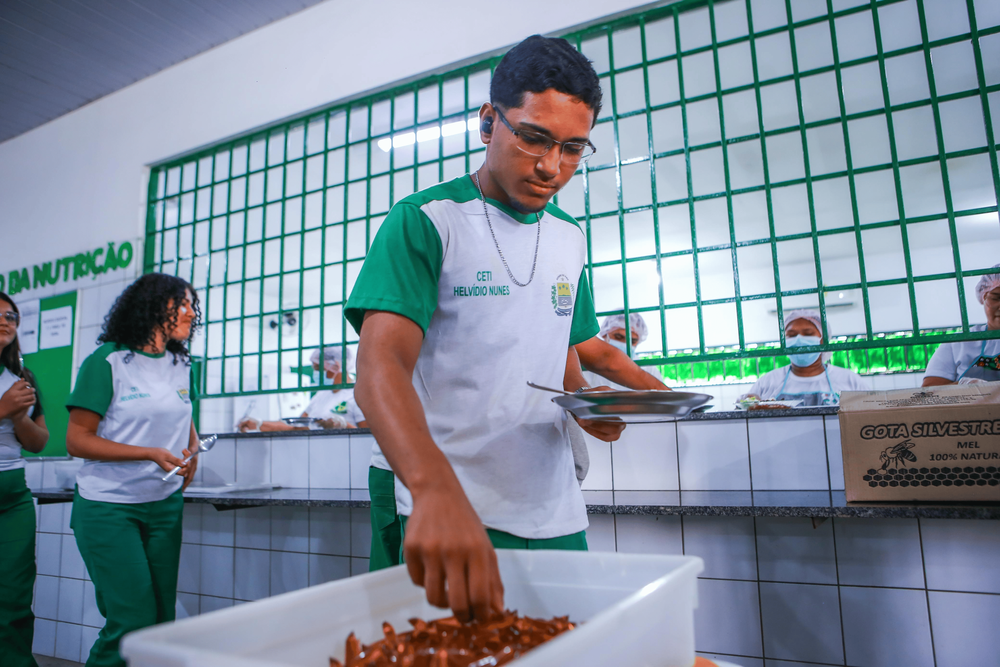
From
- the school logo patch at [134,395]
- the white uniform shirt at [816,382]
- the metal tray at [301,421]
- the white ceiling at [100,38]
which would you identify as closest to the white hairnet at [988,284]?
the white uniform shirt at [816,382]

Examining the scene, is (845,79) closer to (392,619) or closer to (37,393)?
(392,619)

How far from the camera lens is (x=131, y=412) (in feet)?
7.33

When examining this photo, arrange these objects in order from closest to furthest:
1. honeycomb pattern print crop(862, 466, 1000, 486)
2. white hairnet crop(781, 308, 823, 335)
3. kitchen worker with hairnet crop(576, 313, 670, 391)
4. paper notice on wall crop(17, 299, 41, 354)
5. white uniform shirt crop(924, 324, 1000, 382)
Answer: kitchen worker with hairnet crop(576, 313, 670, 391), honeycomb pattern print crop(862, 466, 1000, 486), white uniform shirt crop(924, 324, 1000, 382), white hairnet crop(781, 308, 823, 335), paper notice on wall crop(17, 299, 41, 354)

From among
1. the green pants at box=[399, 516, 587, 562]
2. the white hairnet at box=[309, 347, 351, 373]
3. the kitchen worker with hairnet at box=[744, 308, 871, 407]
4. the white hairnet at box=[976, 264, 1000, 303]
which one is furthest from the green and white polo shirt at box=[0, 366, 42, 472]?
the white hairnet at box=[976, 264, 1000, 303]

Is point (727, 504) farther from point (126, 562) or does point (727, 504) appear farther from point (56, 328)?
point (56, 328)

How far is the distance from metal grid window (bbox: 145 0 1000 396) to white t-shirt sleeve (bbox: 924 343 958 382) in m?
0.12

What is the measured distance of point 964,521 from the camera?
75.2 inches

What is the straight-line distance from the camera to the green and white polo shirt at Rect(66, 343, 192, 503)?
7.00 ft

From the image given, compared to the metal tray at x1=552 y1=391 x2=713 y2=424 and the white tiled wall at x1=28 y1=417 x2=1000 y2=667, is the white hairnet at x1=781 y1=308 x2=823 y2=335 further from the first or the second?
the metal tray at x1=552 y1=391 x2=713 y2=424

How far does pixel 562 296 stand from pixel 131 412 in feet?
6.17

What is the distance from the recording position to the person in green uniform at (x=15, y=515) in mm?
2385

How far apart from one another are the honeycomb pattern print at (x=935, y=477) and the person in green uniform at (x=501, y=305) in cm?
105

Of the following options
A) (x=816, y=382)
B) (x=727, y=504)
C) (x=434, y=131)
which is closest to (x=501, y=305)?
(x=727, y=504)

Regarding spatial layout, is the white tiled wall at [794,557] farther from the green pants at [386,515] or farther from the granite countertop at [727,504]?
the green pants at [386,515]
